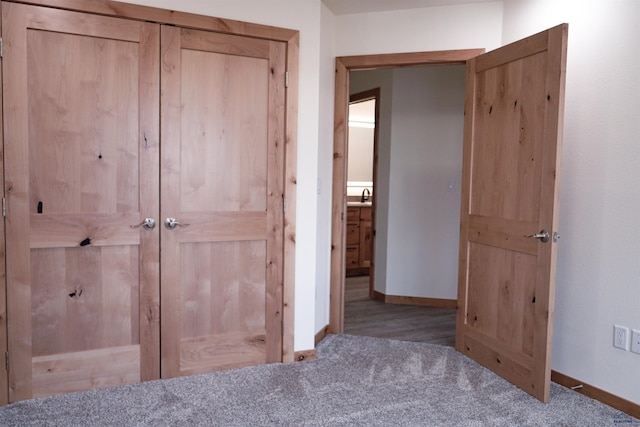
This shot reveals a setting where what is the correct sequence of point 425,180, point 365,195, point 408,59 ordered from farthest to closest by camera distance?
1. point 365,195
2. point 425,180
3. point 408,59

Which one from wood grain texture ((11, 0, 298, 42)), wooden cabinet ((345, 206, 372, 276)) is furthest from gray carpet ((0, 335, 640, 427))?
wooden cabinet ((345, 206, 372, 276))

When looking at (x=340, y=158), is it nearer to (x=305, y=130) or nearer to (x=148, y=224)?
(x=305, y=130)

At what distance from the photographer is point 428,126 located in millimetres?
4746

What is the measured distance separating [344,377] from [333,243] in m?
1.12

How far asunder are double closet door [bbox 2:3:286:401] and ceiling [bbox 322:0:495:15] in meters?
0.73

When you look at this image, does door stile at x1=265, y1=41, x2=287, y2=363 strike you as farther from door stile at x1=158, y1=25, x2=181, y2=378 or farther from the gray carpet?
door stile at x1=158, y1=25, x2=181, y2=378

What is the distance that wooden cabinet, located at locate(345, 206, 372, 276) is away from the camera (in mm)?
6246

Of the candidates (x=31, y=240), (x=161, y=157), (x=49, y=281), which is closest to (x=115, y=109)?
(x=161, y=157)

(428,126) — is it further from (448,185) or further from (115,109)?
(115,109)

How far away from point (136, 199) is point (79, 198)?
0.92 feet

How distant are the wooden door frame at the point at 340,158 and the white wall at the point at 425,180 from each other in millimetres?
1132

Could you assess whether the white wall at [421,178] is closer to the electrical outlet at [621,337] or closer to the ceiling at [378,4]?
the ceiling at [378,4]

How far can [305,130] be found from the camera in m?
3.14

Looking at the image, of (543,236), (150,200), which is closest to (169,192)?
(150,200)
